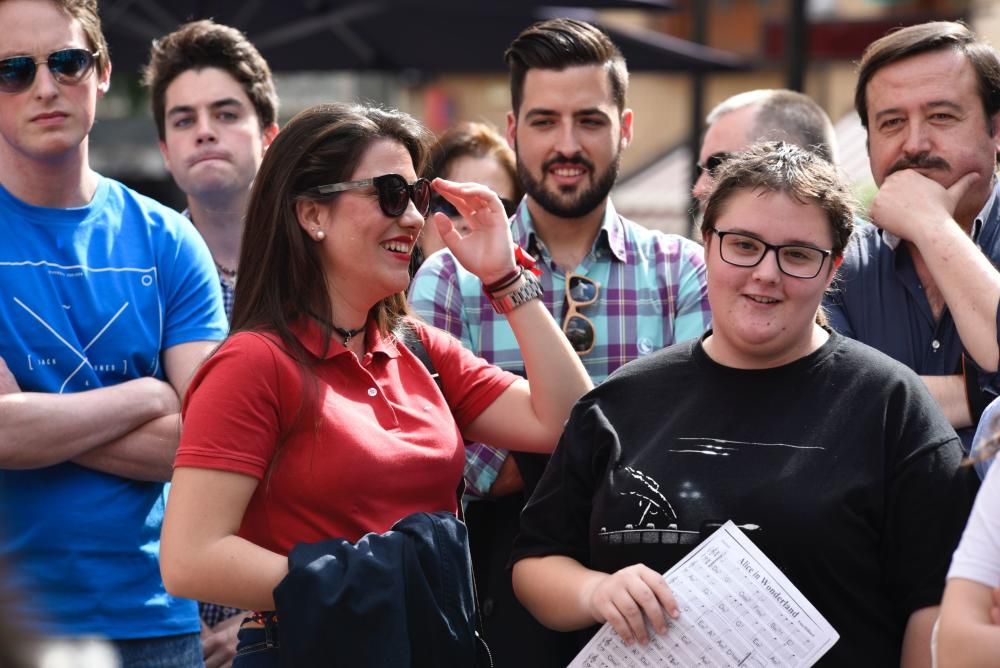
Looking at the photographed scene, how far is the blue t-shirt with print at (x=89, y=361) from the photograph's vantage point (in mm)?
3213

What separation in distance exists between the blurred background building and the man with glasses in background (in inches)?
21.3

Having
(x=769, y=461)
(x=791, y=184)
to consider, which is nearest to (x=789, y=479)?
(x=769, y=461)

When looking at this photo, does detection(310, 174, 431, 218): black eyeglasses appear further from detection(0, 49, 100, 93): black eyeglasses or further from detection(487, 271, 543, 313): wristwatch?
detection(0, 49, 100, 93): black eyeglasses

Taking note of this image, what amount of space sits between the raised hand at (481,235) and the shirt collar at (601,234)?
735 millimetres

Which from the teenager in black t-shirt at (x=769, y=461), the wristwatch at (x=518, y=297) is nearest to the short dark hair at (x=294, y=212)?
the wristwatch at (x=518, y=297)

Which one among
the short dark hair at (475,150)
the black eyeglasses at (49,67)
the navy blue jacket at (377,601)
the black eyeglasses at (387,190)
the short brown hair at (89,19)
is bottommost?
the navy blue jacket at (377,601)

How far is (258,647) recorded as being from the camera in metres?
2.71

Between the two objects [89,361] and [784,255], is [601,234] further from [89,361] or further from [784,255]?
[89,361]

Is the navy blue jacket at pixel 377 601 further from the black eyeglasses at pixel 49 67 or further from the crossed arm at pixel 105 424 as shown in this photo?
the black eyeglasses at pixel 49 67

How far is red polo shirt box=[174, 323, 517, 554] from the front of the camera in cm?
261

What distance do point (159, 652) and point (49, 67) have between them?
153cm

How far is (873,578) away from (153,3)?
6451mm

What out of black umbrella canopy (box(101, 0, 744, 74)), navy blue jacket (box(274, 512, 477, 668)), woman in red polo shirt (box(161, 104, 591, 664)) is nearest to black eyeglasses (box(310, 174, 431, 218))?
woman in red polo shirt (box(161, 104, 591, 664))

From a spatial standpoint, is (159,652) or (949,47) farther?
(949,47)
